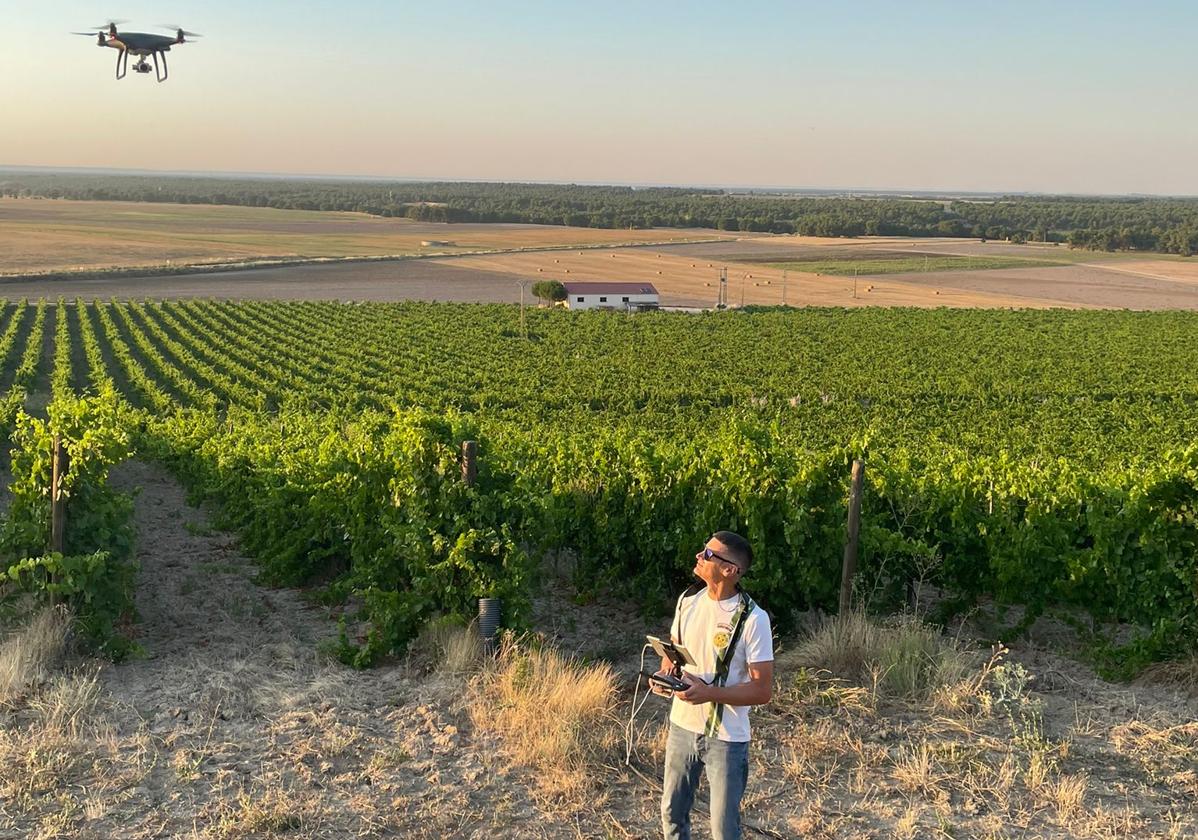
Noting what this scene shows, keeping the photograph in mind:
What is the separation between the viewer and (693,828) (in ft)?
19.0

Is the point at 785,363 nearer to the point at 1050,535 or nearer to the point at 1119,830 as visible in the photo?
the point at 1050,535

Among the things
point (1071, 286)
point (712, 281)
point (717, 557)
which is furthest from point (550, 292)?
point (717, 557)

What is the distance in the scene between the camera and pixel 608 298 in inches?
3233

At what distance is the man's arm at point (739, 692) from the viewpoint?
188 inches

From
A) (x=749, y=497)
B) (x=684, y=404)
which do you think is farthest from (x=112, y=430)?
(x=684, y=404)

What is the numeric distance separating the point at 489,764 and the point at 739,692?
2.34 m

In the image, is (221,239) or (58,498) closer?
(58,498)

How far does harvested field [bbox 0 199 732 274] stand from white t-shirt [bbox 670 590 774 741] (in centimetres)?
10740

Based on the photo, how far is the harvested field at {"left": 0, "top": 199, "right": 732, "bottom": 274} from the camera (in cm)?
11650

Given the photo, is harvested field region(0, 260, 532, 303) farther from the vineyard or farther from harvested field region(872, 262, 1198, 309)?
the vineyard

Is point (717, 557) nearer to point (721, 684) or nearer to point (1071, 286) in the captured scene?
point (721, 684)

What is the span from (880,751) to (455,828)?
2.75 m

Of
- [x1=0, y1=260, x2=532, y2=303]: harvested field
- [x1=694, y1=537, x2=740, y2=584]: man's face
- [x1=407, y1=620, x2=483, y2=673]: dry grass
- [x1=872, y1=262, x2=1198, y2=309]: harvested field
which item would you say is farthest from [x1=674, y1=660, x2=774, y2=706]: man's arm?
[x1=872, y1=262, x2=1198, y2=309]: harvested field

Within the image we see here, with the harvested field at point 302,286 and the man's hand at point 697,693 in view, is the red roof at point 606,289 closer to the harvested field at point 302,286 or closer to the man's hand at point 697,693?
the harvested field at point 302,286
